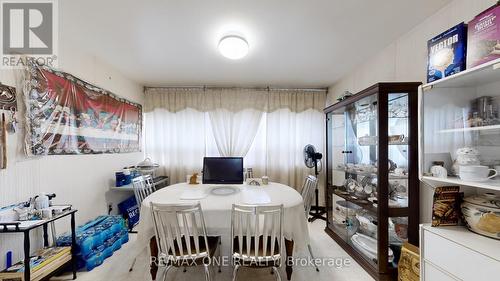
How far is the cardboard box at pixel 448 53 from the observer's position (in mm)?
1396

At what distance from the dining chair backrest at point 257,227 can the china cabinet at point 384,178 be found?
1122 millimetres

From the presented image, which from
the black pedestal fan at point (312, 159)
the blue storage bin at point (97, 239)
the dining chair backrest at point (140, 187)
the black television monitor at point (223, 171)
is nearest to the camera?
the blue storage bin at point (97, 239)

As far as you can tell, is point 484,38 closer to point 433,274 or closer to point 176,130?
point 433,274

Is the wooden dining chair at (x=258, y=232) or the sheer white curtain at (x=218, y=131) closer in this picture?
the wooden dining chair at (x=258, y=232)

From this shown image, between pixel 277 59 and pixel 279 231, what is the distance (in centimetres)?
224

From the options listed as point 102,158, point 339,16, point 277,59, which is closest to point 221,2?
point 339,16

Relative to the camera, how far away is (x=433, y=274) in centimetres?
146

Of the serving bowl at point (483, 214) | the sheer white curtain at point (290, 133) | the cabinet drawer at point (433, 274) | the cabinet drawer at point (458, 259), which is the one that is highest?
the sheer white curtain at point (290, 133)

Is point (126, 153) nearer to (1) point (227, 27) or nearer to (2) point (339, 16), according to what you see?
(1) point (227, 27)

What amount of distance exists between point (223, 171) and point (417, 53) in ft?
8.07

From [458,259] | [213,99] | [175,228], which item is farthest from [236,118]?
[458,259]

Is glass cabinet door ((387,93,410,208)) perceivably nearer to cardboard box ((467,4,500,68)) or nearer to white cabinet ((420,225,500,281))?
white cabinet ((420,225,500,281))

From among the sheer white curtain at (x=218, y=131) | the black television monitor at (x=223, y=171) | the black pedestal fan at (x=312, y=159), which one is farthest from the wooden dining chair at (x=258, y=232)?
the sheer white curtain at (x=218, y=131)

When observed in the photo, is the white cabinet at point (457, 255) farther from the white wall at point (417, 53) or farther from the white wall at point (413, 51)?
the white wall at point (413, 51)
